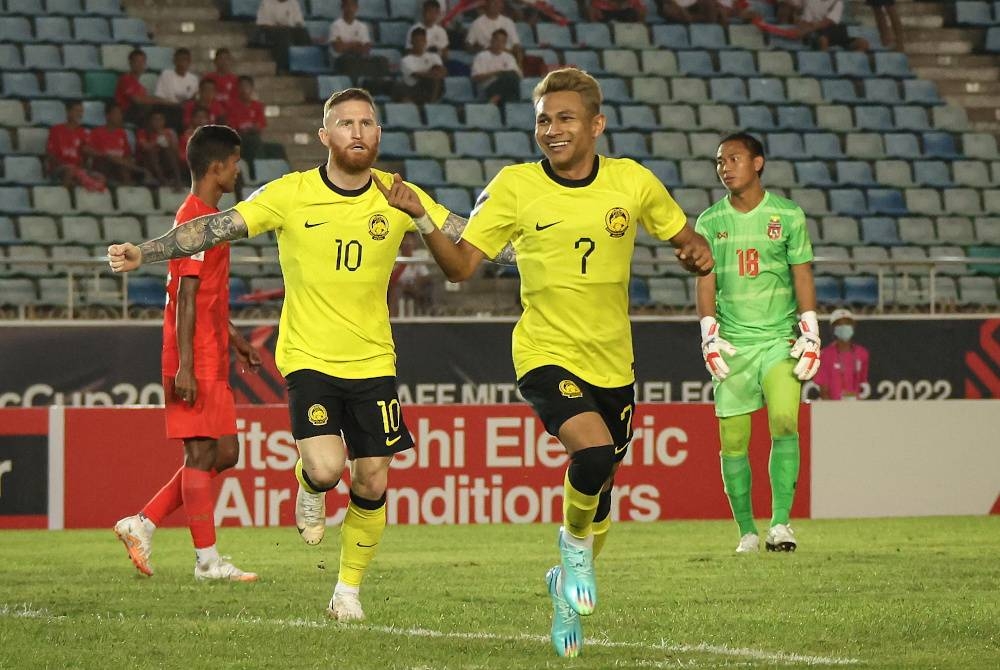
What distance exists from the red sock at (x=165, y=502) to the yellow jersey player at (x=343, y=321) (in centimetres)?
193

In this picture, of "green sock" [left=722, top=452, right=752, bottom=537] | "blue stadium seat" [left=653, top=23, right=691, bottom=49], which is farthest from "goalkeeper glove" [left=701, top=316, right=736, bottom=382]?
"blue stadium seat" [left=653, top=23, right=691, bottom=49]

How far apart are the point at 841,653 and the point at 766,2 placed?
56.9 ft

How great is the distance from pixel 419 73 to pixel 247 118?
2.06 metres

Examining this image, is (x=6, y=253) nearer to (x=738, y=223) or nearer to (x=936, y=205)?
(x=738, y=223)

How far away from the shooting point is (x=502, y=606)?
7379mm

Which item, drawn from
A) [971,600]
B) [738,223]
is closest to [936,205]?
[738,223]

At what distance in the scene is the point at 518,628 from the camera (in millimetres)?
6676

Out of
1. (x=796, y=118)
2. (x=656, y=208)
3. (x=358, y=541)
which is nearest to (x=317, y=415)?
(x=358, y=541)

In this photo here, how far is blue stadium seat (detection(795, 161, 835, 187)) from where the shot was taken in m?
19.8

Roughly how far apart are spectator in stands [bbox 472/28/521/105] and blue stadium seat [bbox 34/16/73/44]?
14.2 feet

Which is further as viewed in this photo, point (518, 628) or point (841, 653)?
point (518, 628)

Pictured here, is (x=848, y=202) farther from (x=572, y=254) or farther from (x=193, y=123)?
(x=572, y=254)

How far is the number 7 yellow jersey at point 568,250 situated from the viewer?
6379mm

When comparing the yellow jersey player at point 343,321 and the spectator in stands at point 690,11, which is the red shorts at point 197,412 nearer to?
the yellow jersey player at point 343,321
